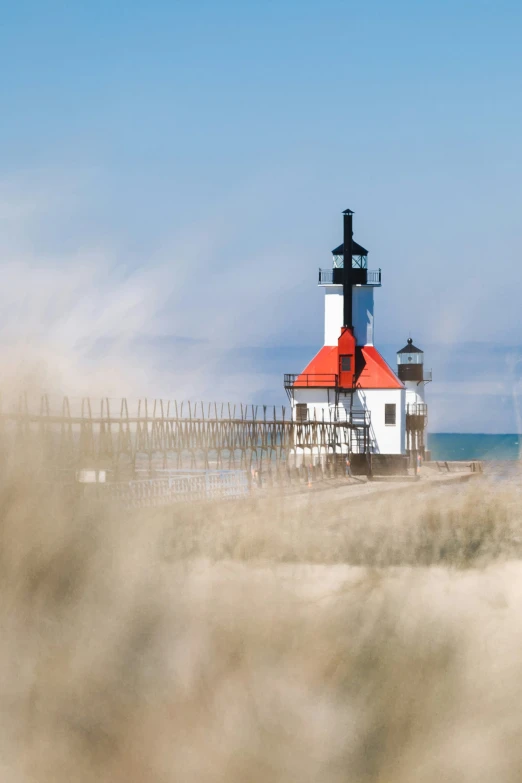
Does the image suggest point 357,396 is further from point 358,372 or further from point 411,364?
point 411,364

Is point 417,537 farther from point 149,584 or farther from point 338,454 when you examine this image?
point 338,454

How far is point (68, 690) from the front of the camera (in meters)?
9.42

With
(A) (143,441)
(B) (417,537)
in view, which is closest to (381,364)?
(A) (143,441)

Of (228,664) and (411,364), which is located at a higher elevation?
(411,364)

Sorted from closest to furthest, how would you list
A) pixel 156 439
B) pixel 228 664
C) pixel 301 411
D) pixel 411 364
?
pixel 228 664
pixel 156 439
pixel 301 411
pixel 411 364

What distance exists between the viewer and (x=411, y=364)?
59.4 metres

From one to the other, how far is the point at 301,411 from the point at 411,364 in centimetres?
1419

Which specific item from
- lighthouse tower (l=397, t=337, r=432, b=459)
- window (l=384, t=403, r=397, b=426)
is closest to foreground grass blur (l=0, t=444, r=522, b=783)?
window (l=384, t=403, r=397, b=426)

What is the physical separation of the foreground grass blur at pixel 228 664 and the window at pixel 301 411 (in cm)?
3253

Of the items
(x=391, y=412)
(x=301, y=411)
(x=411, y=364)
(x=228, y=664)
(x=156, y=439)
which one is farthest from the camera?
(x=411, y=364)

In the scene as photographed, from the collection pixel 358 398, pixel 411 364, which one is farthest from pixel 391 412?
pixel 411 364

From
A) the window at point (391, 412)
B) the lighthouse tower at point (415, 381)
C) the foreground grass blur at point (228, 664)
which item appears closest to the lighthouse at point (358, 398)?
the window at point (391, 412)

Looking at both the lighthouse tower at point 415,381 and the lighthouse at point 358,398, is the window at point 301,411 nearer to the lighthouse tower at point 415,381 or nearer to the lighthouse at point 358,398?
the lighthouse at point 358,398

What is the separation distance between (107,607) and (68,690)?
5.05ft
